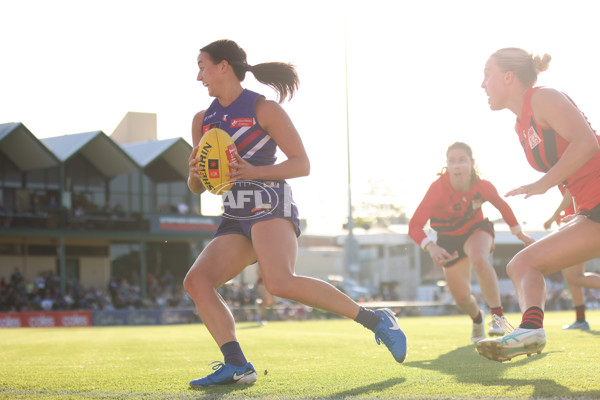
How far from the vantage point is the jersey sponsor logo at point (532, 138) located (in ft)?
15.4

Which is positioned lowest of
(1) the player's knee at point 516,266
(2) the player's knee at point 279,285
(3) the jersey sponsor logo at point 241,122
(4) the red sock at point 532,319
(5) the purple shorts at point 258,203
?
(4) the red sock at point 532,319

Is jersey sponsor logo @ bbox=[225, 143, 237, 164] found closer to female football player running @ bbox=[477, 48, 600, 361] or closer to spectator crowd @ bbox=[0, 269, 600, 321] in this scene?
female football player running @ bbox=[477, 48, 600, 361]

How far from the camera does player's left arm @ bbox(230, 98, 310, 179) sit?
504 cm

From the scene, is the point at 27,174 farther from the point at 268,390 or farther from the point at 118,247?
the point at 268,390

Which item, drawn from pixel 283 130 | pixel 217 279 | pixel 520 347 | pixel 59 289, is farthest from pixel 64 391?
pixel 59 289

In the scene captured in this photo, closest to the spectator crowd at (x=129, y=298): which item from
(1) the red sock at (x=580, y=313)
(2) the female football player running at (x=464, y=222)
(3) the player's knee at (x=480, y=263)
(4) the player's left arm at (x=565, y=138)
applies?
(1) the red sock at (x=580, y=313)

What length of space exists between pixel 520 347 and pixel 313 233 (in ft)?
187

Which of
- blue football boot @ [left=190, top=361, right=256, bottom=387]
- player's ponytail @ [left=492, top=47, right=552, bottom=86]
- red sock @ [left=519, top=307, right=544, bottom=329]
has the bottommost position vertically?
blue football boot @ [left=190, top=361, right=256, bottom=387]

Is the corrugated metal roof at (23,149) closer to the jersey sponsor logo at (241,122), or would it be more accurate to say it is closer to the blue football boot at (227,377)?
the jersey sponsor logo at (241,122)

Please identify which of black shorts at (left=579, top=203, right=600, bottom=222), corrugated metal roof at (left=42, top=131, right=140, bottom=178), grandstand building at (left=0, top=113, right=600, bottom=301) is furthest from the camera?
corrugated metal roof at (left=42, top=131, right=140, bottom=178)

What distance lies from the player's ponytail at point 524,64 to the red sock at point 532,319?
141 cm

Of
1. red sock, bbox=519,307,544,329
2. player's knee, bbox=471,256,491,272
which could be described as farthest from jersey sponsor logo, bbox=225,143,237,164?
player's knee, bbox=471,256,491,272

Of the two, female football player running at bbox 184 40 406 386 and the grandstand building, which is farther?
the grandstand building

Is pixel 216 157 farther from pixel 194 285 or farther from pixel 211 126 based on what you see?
pixel 194 285
